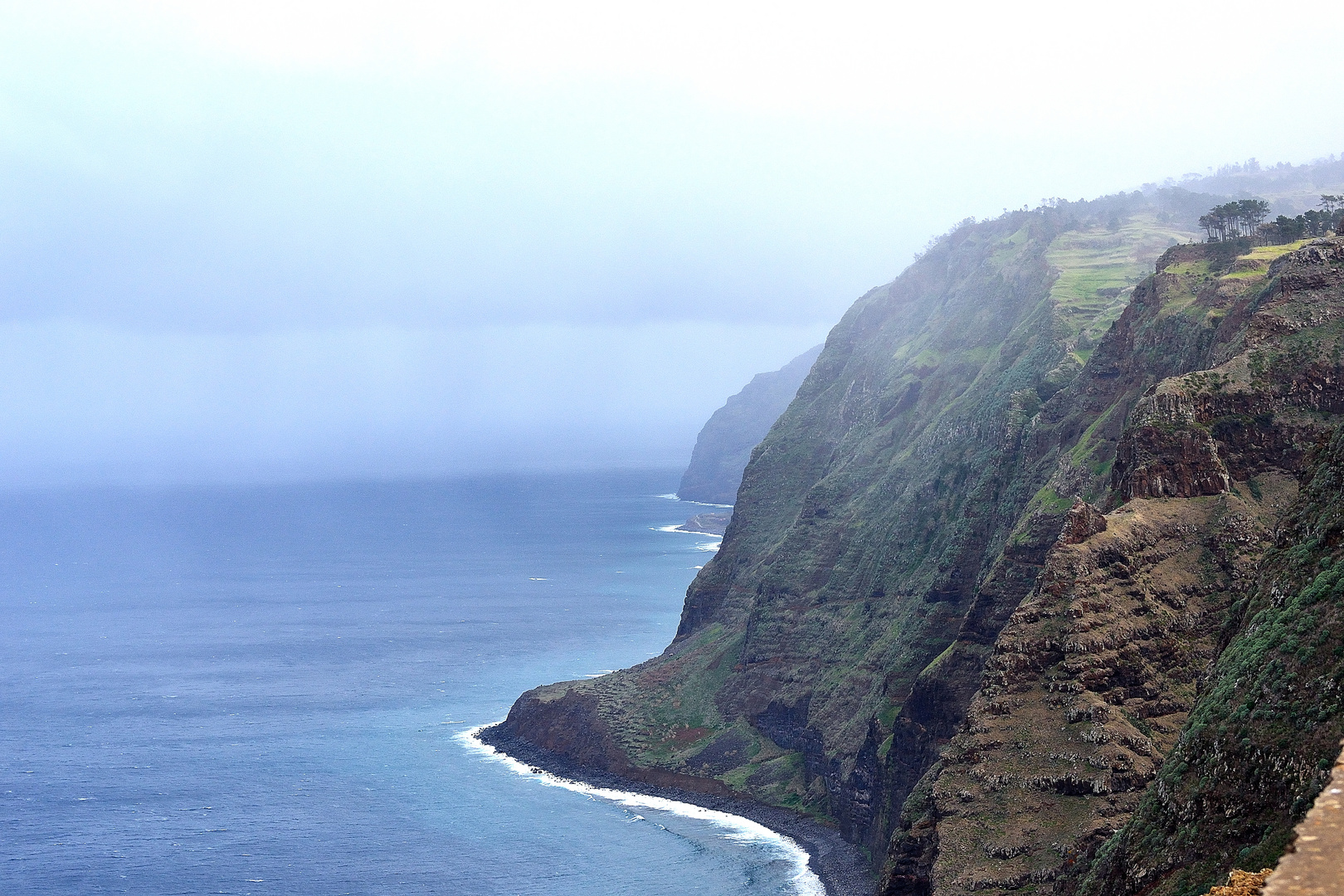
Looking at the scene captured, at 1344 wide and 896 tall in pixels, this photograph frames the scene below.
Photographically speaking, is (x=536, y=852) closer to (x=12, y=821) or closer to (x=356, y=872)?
(x=356, y=872)

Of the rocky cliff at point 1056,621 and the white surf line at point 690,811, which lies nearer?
the rocky cliff at point 1056,621

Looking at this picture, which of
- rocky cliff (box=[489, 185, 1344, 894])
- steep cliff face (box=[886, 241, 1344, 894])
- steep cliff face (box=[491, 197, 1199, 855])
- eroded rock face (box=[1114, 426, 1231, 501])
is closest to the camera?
rocky cliff (box=[489, 185, 1344, 894])

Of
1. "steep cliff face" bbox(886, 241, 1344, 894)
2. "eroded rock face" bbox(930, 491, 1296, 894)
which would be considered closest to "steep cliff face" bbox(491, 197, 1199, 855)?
"steep cliff face" bbox(886, 241, 1344, 894)

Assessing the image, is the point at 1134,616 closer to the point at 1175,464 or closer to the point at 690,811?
the point at 1175,464

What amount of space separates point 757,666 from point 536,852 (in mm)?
48411

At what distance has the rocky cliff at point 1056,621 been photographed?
199ft

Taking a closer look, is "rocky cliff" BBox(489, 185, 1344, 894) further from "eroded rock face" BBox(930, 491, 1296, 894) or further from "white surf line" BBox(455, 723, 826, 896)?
"white surf line" BBox(455, 723, 826, 896)

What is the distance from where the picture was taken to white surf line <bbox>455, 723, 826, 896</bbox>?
13225 centimetres

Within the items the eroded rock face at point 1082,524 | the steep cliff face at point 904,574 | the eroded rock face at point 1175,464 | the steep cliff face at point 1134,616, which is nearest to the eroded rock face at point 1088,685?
the steep cliff face at point 1134,616

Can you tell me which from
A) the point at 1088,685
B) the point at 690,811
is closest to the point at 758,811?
the point at 690,811

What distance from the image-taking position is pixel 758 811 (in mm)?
155750

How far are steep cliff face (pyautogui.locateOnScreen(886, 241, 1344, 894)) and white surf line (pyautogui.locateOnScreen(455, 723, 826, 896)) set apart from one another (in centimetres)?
3341

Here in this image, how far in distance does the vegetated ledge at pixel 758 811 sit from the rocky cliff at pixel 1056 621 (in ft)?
6.50

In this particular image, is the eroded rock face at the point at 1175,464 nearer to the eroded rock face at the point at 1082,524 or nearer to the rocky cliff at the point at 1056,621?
the rocky cliff at the point at 1056,621
